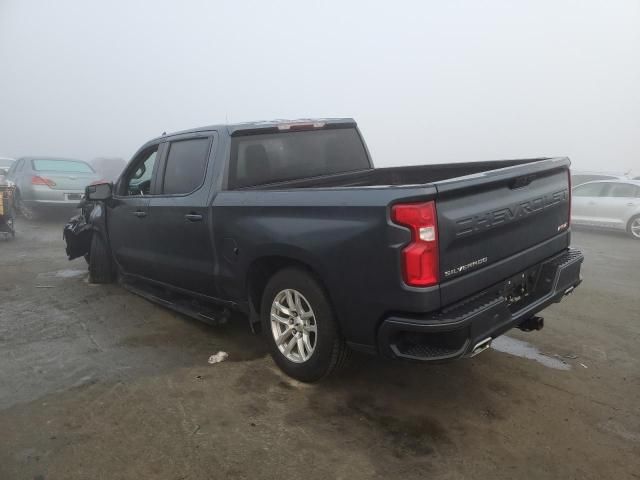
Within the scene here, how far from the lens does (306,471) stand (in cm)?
265

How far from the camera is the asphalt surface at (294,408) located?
2711 mm

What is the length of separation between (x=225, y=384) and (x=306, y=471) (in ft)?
3.90

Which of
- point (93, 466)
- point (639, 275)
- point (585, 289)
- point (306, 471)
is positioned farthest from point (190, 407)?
point (639, 275)

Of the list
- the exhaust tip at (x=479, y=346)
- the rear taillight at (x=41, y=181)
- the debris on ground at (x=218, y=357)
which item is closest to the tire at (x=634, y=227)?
the exhaust tip at (x=479, y=346)

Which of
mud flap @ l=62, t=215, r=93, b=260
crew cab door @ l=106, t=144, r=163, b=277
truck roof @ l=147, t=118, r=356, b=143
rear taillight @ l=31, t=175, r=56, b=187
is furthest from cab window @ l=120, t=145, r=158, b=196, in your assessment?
rear taillight @ l=31, t=175, r=56, b=187

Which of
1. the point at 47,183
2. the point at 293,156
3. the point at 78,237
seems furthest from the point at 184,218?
the point at 47,183

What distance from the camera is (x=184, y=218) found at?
167 inches

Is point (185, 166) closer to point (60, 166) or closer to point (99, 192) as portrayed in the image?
point (99, 192)

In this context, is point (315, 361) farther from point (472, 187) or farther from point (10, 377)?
point (10, 377)

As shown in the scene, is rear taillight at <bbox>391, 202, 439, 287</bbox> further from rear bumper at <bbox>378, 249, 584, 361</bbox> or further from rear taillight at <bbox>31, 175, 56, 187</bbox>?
rear taillight at <bbox>31, 175, 56, 187</bbox>

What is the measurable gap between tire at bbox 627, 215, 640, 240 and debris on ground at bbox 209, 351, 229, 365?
414 inches

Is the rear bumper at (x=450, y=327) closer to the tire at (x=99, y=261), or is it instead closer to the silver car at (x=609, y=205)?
the tire at (x=99, y=261)

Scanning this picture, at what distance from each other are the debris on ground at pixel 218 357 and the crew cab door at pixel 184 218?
0.48 meters

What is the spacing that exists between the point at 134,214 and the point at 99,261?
1.64m
